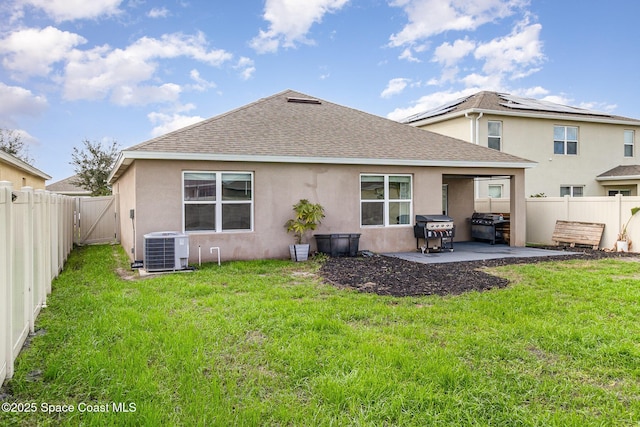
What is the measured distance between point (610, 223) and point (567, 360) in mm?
11246

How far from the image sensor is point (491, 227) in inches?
563

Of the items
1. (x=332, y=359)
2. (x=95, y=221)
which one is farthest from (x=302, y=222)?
(x=95, y=221)

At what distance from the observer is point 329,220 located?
11.4m

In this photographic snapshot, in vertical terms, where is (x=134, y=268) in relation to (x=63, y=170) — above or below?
below

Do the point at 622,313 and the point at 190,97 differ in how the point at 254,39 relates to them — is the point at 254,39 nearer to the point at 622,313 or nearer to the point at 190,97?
the point at 190,97

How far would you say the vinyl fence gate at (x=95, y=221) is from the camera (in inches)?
640

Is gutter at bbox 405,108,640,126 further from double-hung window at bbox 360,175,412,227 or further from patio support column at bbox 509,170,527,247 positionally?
double-hung window at bbox 360,175,412,227

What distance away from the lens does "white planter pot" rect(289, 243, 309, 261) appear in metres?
10.6

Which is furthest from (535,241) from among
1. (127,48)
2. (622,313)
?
(127,48)

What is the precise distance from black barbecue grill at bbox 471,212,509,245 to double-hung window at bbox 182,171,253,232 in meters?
8.78

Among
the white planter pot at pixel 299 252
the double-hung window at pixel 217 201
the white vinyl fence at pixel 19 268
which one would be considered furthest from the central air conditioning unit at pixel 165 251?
the white planter pot at pixel 299 252

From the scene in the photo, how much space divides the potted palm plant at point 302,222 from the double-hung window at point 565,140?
46.5 ft

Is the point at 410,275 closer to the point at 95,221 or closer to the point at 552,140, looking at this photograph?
the point at 95,221

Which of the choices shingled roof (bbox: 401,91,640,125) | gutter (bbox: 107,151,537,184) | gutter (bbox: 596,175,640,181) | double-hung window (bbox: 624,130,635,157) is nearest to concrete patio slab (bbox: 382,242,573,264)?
gutter (bbox: 107,151,537,184)
